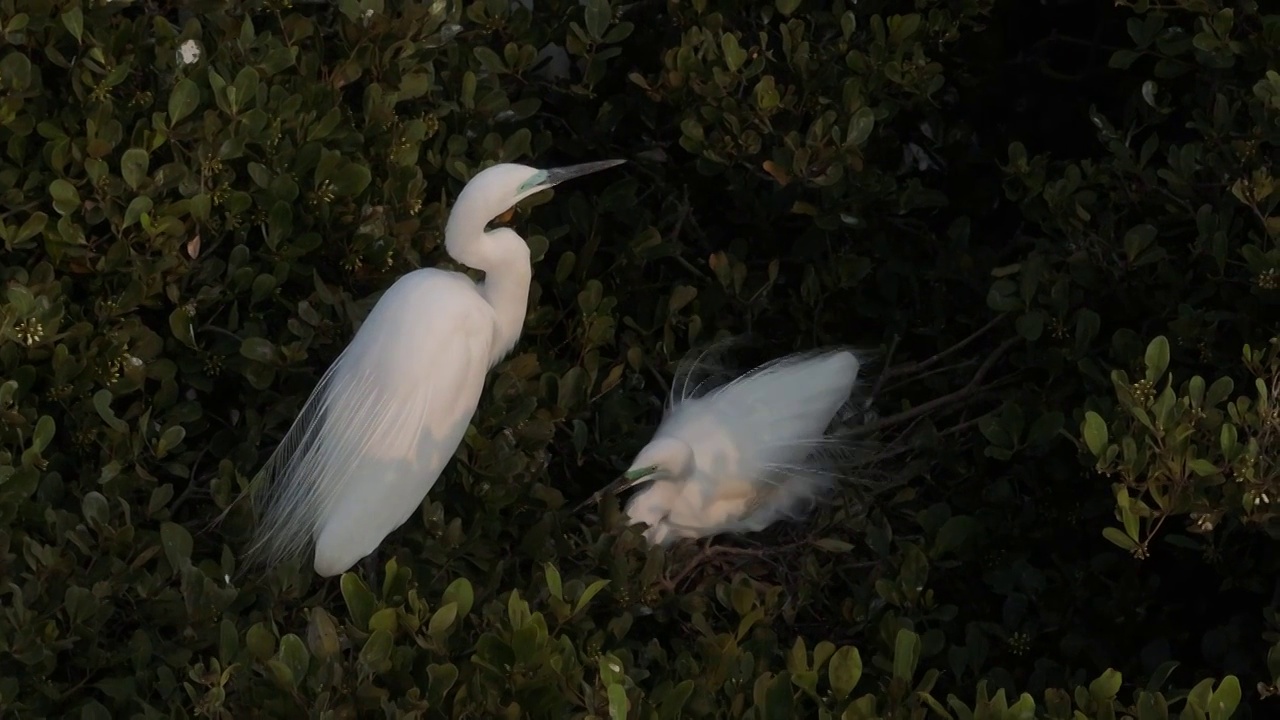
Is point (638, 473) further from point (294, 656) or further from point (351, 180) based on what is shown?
point (294, 656)

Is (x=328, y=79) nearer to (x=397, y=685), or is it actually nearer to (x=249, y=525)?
(x=249, y=525)

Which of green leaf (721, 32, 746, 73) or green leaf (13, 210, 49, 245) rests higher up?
green leaf (13, 210, 49, 245)

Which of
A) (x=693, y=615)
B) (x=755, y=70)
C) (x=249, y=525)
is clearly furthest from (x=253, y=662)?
(x=755, y=70)

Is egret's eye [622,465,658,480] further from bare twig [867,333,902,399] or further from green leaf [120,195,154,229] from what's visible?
green leaf [120,195,154,229]

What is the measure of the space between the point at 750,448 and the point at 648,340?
0.32 metres

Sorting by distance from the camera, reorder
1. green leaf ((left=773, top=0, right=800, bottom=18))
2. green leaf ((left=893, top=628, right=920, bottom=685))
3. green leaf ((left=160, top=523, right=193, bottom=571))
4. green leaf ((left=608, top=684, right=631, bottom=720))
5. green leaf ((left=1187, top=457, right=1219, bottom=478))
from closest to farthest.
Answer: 1. green leaf ((left=608, top=684, right=631, bottom=720))
2. green leaf ((left=893, top=628, right=920, bottom=685))
3. green leaf ((left=1187, top=457, right=1219, bottom=478))
4. green leaf ((left=160, top=523, right=193, bottom=571))
5. green leaf ((left=773, top=0, right=800, bottom=18))

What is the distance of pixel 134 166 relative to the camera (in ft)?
7.62

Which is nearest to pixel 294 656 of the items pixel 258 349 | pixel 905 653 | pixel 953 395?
pixel 905 653

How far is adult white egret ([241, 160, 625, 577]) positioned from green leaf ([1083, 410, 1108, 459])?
2.91 feet

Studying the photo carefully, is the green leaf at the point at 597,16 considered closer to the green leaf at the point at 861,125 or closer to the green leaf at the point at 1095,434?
the green leaf at the point at 861,125

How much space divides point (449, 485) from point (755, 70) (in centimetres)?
86

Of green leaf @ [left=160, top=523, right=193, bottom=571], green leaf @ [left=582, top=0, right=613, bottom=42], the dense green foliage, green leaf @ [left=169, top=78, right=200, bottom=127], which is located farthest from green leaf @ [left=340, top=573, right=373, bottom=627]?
green leaf @ [left=582, top=0, right=613, bottom=42]

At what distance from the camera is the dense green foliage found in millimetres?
1924

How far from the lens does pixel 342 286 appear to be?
2.64m
